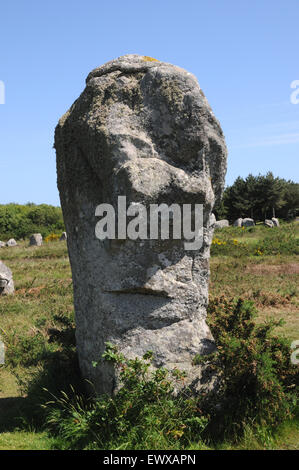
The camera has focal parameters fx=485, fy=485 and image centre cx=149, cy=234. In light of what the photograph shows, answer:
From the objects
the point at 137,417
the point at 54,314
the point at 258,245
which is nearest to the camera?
the point at 137,417

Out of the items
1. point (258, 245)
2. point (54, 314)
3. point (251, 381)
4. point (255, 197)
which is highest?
point (255, 197)

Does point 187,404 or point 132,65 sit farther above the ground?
point 132,65

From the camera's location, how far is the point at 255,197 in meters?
45.0

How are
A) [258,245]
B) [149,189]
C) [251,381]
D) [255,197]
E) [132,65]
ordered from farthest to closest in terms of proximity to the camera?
[255,197], [258,245], [132,65], [149,189], [251,381]

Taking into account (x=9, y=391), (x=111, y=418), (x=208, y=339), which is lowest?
(x=9, y=391)

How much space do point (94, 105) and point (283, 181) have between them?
43.8 m

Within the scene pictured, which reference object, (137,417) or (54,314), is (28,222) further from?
(137,417)

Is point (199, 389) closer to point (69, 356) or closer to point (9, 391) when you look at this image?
point (69, 356)

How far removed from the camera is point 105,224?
17.5ft

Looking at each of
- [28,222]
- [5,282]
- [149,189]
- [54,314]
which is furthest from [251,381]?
[28,222]

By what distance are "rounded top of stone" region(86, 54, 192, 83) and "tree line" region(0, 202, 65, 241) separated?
1585 inches

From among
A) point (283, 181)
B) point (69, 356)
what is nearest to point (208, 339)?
point (69, 356)

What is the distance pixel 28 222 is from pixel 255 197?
2156cm

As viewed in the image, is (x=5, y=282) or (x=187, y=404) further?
(x=5, y=282)
